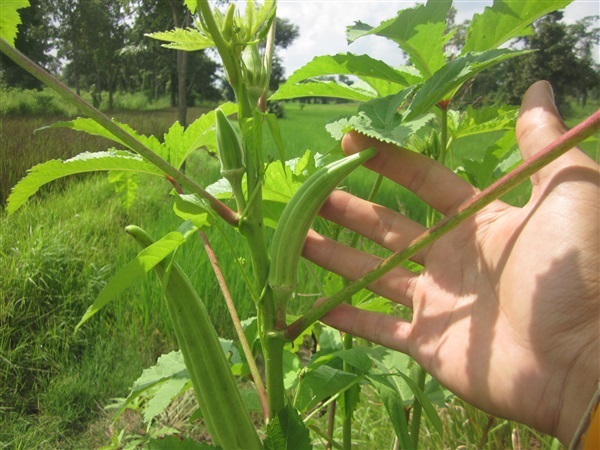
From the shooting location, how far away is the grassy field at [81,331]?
1813 mm

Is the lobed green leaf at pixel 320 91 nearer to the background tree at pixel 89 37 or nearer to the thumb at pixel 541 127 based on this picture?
the thumb at pixel 541 127

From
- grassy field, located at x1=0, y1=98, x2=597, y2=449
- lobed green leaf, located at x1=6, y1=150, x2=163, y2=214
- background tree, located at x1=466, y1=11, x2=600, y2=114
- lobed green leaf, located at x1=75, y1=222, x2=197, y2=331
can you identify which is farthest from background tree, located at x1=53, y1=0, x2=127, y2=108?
background tree, located at x1=466, y1=11, x2=600, y2=114

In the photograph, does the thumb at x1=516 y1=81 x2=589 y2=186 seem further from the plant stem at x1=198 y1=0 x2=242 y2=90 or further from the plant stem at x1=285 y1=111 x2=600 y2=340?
the plant stem at x1=198 y1=0 x2=242 y2=90

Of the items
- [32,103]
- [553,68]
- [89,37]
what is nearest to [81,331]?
[32,103]

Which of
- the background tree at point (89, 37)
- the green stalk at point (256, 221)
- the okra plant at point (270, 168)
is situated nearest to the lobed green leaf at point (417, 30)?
the okra plant at point (270, 168)

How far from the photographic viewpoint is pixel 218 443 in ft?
2.62

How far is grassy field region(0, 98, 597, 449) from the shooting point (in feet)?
5.95

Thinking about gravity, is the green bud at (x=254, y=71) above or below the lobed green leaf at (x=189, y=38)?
below

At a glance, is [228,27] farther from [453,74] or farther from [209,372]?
[209,372]

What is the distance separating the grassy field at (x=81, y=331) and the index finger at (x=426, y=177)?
39 centimetres

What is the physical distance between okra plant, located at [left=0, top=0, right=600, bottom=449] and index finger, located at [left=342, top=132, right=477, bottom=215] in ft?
0.21

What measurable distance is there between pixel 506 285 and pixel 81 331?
6.74 ft

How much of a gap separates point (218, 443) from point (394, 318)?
0.41 m

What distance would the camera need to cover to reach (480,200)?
24.7 inches
